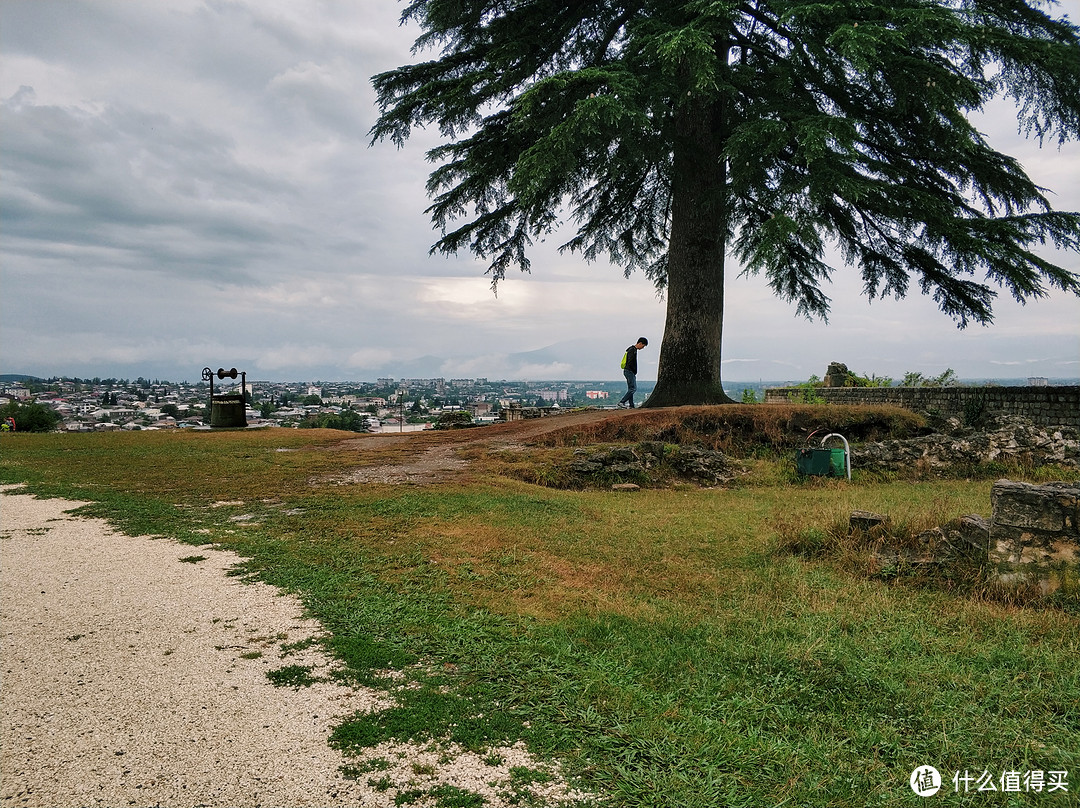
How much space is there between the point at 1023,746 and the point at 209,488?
31.0 feet

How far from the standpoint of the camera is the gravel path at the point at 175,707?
246cm

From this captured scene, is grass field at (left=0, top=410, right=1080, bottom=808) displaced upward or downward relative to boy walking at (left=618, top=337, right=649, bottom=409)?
downward

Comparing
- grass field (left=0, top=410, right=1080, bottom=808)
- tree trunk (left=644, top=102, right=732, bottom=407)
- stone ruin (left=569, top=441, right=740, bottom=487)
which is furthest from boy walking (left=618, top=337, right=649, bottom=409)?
grass field (left=0, top=410, right=1080, bottom=808)

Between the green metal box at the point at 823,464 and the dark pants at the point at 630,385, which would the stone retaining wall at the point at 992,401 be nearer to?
the green metal box at the point at 823,464

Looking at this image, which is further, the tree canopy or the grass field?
the tree canopy

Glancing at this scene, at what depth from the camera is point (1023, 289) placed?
1223 cm

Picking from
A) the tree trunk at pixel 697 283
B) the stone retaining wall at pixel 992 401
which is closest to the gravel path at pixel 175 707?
the tree trunk at pixel 697 283

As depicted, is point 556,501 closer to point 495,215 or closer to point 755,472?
point 755,472

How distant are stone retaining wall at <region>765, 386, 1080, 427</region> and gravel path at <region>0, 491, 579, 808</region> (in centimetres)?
1433

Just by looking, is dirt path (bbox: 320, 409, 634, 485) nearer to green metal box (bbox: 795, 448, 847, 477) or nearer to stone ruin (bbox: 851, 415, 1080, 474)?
green metal box (bbox: 795, 448, 847, 477)

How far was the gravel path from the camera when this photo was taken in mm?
2455

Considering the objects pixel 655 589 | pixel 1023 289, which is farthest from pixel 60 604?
pixel 1023 289

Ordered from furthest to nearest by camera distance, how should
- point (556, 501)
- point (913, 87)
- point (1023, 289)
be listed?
point (1023, 289), point (913, 87), point (556, 501)

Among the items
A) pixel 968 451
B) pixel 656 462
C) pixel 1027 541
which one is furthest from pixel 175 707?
pixel 968 451
